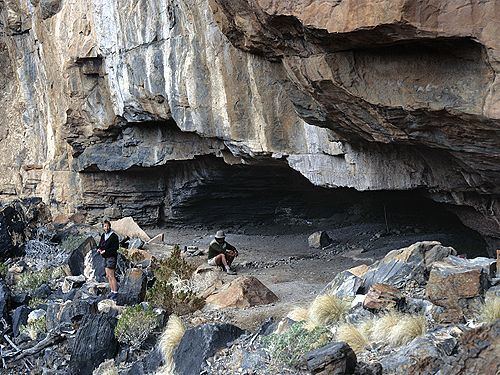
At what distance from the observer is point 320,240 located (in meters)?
19.3

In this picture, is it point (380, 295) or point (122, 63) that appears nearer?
point (380, 295)

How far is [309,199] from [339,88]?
516 inches

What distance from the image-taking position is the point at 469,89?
938 cm

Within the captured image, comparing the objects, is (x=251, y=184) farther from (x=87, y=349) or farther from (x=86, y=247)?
(x=87, y=349)

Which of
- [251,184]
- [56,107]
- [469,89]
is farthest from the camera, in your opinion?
[56,107]

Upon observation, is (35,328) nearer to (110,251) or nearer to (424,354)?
(110,251)

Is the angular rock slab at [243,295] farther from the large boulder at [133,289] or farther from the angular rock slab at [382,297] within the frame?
the angular rock slab at [382,297]

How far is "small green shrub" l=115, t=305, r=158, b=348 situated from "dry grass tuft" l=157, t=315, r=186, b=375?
1.88 ft

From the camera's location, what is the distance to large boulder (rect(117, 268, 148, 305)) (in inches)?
486

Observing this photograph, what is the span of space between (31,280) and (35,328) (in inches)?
157

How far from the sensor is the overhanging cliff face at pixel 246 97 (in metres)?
9.51

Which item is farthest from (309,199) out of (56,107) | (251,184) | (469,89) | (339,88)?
(469,89)

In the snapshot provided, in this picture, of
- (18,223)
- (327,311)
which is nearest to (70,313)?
(327,311)

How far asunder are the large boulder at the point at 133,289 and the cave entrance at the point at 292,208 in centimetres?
632
